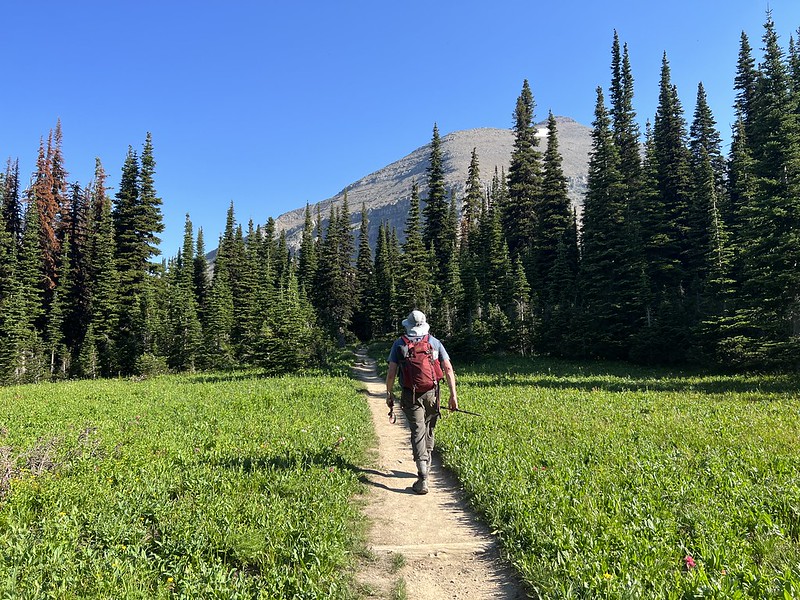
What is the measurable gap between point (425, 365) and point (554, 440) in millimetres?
4327

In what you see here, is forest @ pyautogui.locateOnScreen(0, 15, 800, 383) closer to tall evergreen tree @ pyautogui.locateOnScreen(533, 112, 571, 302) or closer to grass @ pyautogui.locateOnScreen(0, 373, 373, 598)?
tall evergreen tree @ pyautogui.locateOnScreen(533, 112, 571, 302)

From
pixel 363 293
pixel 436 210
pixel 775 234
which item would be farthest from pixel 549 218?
pixel 363 293

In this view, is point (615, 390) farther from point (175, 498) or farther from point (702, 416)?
point (175, 498)

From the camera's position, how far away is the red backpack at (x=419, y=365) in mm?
7711

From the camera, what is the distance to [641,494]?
6.45 m

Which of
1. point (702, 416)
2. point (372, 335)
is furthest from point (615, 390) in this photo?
point (372, 335)

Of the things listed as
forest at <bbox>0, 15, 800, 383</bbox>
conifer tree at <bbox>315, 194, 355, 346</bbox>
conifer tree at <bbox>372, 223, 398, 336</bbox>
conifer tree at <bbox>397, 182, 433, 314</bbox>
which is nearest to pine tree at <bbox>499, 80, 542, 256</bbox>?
forest at <bbox>0, 15, 800, 383</bbox>

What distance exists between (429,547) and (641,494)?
127 inches

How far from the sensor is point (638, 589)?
4078 mm

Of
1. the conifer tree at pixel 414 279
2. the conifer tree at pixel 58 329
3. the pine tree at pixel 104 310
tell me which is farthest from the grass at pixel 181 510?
the conifer tree at pixel 58 329

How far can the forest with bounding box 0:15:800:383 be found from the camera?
26.6 m

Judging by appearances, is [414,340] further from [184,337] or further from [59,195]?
[59,195]

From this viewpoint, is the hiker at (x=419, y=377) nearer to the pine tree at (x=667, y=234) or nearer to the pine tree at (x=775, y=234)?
the pine tree at (x=775, y=234)

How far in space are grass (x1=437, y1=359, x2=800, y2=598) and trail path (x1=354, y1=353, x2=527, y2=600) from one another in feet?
0.97
